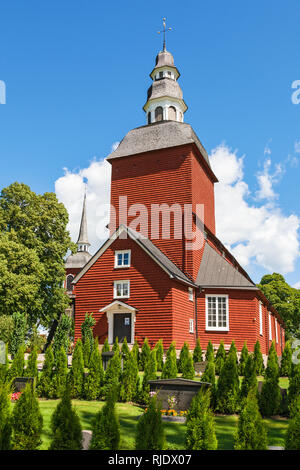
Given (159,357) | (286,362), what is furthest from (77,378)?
(286,362)

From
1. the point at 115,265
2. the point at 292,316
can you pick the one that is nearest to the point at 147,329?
the point at 115,265

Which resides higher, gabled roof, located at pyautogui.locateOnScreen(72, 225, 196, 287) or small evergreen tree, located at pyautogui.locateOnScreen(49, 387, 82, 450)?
gabled roof, located at pyautogui.locateOnScreen(72, 225, 196, 287)

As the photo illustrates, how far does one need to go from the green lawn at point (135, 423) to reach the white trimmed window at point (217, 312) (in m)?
13.8

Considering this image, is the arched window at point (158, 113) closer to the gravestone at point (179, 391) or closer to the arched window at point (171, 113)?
the arched window at point (171, 113)

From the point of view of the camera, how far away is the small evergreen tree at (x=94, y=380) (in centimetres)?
1255

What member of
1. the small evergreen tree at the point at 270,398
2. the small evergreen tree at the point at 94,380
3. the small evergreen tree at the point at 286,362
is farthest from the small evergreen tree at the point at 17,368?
the small evergreen tree at the point at 286,362

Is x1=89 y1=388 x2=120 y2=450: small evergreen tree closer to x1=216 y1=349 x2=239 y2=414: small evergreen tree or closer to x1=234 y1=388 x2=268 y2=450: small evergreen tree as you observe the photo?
x1=234 y1=388 x2=268 y2=450: small evergreen tree

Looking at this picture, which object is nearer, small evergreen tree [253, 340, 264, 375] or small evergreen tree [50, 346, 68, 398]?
small evergreen tree [50, 346, 68, 398]

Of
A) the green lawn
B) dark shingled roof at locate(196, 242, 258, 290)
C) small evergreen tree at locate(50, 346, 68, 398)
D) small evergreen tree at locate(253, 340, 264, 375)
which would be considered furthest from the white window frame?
the green lawn

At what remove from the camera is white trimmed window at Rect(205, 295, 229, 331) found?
24.8 m

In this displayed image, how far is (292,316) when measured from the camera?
1946 inches

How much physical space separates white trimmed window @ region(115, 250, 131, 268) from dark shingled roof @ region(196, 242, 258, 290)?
5.07m

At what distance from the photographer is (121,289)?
23875mm
